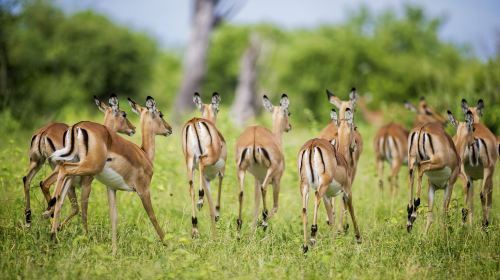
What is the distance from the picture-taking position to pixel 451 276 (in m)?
5.67

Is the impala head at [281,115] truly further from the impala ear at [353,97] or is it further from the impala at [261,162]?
the impala ear at [353,97]

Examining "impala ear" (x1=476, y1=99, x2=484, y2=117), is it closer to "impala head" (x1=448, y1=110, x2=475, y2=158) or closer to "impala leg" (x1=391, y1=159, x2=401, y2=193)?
"impala head" (x1=448, y1=110, x2=475, y2=158)

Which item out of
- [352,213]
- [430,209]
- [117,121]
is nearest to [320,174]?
[352,213]

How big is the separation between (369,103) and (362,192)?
1371 centimetres

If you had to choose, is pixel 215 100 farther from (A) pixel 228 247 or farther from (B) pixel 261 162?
(A) pixel 228 247

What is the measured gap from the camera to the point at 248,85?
20.3 meters

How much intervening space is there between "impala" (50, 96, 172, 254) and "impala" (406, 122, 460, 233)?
2.55 metres

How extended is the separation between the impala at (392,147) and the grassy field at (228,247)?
1.29m

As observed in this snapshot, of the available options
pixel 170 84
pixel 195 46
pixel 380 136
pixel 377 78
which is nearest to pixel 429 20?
pixel 170 84

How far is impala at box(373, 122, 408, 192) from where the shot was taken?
9516 millimetres

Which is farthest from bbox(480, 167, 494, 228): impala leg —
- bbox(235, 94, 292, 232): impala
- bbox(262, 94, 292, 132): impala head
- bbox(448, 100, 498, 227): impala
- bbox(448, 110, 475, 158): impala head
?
bbox(262, 94, 292, 132): impala head

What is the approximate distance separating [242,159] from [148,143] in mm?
984

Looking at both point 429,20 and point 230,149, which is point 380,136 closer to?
point 230,149

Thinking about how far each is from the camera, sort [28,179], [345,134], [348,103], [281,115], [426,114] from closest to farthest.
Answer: [28,179]
[345,134]
[281,115]
[348,103]
[426,114]
